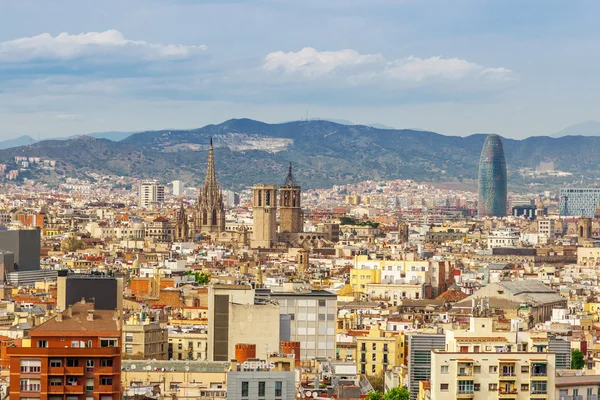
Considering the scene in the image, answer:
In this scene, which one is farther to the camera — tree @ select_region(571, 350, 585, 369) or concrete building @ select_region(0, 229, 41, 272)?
concrete building @ select_region(0, 229, 41, 272)

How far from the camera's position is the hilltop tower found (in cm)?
18188

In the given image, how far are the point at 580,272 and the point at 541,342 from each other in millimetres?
94289

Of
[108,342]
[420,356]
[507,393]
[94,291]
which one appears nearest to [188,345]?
[94,291]

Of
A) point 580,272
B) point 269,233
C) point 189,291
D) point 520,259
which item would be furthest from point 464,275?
point 269,233

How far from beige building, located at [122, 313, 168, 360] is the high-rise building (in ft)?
69.2

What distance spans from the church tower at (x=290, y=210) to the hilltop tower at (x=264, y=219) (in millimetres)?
6750

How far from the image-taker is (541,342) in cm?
4197

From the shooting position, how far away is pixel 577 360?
53.8m

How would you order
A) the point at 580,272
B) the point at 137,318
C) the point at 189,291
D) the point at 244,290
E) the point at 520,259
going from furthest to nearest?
the point at 520,259, the point at 580,272, the point at 189,291, the point at 137,318, the point at 244,290

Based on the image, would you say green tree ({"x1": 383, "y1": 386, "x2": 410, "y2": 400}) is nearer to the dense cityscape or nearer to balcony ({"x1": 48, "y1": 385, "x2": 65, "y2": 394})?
the dense cityscape

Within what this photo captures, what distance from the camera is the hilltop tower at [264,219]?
181875mm

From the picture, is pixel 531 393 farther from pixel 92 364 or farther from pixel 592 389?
pixel 92 364

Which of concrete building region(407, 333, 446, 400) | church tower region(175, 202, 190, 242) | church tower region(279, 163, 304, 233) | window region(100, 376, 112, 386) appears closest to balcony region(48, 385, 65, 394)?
window region(100, 376, 112, 386)

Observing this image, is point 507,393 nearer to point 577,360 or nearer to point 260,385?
point 260,385
